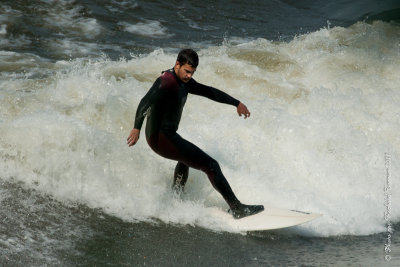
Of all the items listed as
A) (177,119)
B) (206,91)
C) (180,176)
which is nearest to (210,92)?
(206,91)

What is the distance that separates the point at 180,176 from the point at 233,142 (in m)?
1.51

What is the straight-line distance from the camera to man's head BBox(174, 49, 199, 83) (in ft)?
17.7

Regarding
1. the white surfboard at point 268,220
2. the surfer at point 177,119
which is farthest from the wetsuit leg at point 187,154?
the white surfboard at point 268,220

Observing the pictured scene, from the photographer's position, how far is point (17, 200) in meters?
5.78

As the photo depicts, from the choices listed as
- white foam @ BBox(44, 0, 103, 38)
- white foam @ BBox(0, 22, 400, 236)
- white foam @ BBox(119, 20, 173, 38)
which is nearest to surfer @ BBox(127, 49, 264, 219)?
white foam @ BBox(0, 22, 400, 236)

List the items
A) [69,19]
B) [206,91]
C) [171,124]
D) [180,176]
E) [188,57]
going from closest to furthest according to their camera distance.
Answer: [188,57] < [171,124] < [206,91] < [180,176] < [69,19]

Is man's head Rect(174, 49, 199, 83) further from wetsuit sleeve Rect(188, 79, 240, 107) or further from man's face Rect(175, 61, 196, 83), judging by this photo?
wetsuit sleeve Rect(188, 79, 240, 107)

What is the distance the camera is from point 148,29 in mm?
14312

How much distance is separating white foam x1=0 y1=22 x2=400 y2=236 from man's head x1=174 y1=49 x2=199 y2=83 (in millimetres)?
1287

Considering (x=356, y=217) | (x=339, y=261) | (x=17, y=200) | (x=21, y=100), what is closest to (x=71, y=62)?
(x=21, y=100)

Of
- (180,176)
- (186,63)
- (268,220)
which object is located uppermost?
(186,63)

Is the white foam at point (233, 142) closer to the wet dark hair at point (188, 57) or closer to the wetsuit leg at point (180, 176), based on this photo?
the wetsuit leg at point (180, 176)

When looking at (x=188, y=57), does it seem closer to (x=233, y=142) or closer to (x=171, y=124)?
(x=171, y=124)

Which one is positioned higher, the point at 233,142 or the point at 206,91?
the point at 206,91
